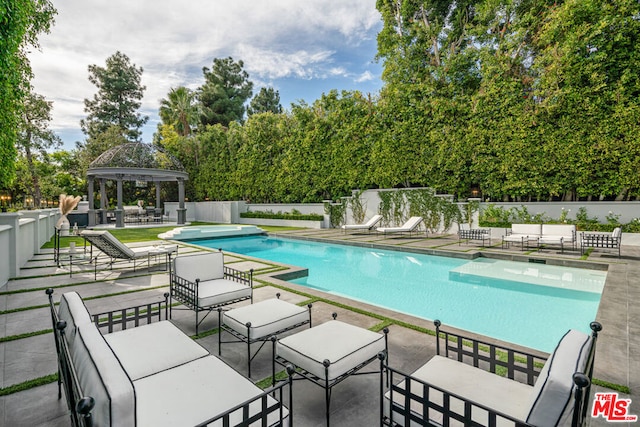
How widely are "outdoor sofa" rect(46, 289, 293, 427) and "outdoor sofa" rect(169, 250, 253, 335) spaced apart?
1.12 meters

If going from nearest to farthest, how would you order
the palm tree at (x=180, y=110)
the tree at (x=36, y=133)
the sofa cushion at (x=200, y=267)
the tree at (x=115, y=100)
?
the sofa cushion at (x=200, y=267) → the tree at (x=36, y=133) → the tree at (x=115, y=100) → the palm tree at (x=180, y=110)

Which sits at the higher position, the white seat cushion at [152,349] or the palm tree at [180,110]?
the palm tree at [180,110]

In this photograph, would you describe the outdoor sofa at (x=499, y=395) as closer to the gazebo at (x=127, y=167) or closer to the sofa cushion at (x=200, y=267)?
the sofa cushion at (x=200, y=267)

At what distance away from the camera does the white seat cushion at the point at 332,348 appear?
2.22m

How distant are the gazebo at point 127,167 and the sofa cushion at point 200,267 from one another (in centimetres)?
1813

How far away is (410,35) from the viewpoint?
57.3ft

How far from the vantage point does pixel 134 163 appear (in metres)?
21.1

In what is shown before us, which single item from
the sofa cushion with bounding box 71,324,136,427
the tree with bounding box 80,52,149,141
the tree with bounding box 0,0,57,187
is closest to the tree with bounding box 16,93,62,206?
the tree with bounding box 80,52,149,141

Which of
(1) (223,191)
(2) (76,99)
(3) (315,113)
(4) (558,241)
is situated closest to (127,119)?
(2) (76,99)

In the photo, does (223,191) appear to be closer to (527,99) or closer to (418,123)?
(418,123)

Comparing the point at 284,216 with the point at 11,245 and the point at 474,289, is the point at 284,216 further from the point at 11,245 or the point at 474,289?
the point at 474,289

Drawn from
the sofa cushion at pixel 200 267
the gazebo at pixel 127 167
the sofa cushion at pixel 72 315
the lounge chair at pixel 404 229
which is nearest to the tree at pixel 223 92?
the gazebo at pixel 127 167

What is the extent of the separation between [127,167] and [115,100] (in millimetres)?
18499

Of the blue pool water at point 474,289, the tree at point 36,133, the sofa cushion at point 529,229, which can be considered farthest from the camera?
the tree at point 36,133
